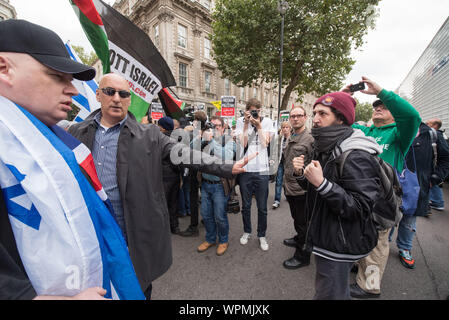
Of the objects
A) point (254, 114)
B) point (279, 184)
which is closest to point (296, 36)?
point (279, 184)

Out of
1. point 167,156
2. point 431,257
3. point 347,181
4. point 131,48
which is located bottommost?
point 431,257

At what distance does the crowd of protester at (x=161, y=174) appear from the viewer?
658 mm

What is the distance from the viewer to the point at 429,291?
2.28 metres

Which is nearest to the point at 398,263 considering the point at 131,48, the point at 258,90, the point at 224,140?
the point at 224,140

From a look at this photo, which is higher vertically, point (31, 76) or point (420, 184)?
point (31, 76)

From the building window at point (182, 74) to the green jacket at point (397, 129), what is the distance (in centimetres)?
2075

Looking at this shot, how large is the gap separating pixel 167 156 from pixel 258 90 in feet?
103

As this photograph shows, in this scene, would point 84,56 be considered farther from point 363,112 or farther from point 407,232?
point 363,112

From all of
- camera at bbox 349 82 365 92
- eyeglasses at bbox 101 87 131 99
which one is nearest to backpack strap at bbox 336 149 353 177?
camera at bbox 349 82 365 92

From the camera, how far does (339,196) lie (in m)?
1.30

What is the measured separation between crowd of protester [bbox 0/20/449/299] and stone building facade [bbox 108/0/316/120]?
1655cm

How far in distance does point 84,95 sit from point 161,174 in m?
2.47

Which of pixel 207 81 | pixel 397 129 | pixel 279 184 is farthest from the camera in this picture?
pixel 207 81

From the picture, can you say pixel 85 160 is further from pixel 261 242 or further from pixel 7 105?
pixel 261 242
